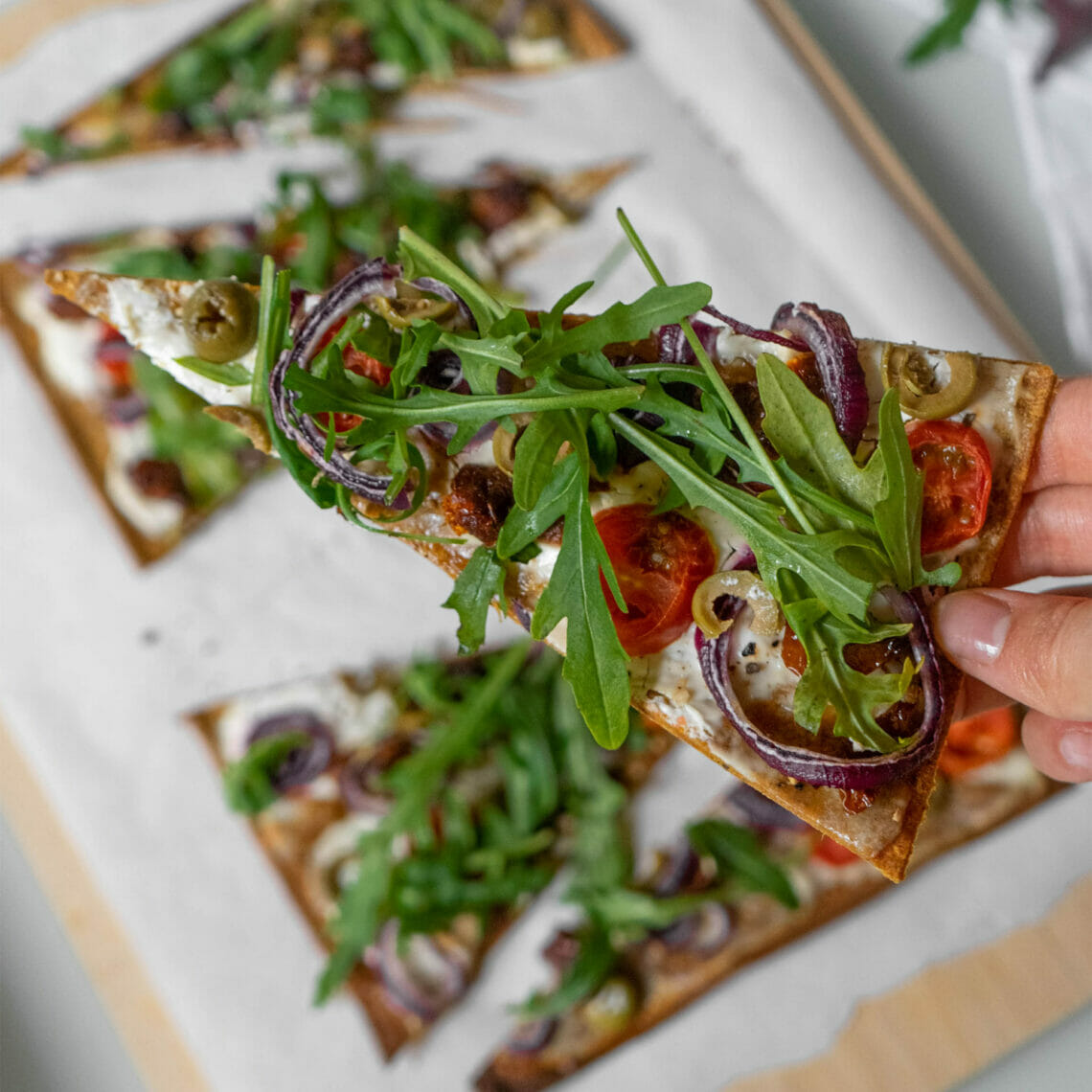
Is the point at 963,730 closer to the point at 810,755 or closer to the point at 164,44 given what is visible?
the point at 810,755

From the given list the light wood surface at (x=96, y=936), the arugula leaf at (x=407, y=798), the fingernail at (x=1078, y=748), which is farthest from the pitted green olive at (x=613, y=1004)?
the fingernail at (x=1078, y=748)

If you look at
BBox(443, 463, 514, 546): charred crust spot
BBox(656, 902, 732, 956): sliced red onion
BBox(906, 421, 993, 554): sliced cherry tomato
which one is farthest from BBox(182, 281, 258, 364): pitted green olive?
BBox(656, 902, 732, 956): sliced red onion

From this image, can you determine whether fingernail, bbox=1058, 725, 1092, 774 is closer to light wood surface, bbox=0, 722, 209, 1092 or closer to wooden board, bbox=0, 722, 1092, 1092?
wooden board, bbox=0, 722, 1092, 1092

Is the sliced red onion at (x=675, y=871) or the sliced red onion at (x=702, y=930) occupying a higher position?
the sliced red onion at (x=675, y=871)

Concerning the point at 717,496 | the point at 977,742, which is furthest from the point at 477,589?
the point at 977,742

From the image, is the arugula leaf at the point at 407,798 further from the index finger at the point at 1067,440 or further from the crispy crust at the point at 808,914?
the index finger at the point at 1067,440

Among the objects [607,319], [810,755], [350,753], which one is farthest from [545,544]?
[350,753]

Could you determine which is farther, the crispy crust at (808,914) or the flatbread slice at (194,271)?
the flatbread slice at (194,271)

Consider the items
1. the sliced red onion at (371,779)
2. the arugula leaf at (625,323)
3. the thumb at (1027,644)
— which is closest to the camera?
the arugula leaf at (625,323)
